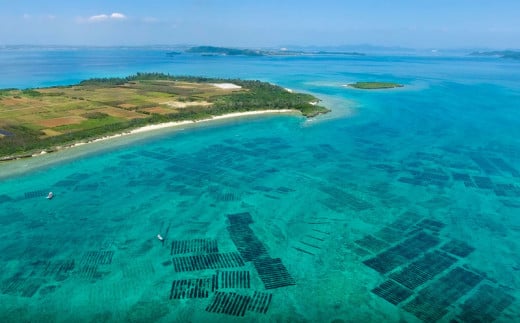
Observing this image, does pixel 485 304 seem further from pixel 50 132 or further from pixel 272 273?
pixel 50 132

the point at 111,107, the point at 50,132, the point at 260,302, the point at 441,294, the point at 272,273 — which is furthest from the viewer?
the point at 111,107

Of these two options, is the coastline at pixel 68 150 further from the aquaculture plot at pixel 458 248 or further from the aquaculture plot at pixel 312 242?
the aquaculture plot at pixel 458 248

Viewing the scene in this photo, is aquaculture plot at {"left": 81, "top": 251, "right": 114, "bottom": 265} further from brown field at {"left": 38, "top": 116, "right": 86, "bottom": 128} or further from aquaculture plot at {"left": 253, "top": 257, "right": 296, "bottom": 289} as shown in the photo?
brown field at {"left": 38, "top": 116, "right": 86, "bottom": 128}

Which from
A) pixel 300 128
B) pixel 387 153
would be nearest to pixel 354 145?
pixel 387 153

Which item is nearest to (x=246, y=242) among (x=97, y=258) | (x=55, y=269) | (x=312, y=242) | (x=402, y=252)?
(x=312, y=242)

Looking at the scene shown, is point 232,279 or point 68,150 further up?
point 68,150

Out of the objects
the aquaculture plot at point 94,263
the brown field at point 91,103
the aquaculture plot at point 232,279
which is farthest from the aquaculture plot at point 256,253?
the brown field at point 91,103

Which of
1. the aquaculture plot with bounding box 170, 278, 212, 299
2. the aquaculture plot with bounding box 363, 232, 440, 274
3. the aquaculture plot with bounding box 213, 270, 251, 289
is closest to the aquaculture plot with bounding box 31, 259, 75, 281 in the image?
the aquaculture plot with bounding box 170, 278, 212, 299
